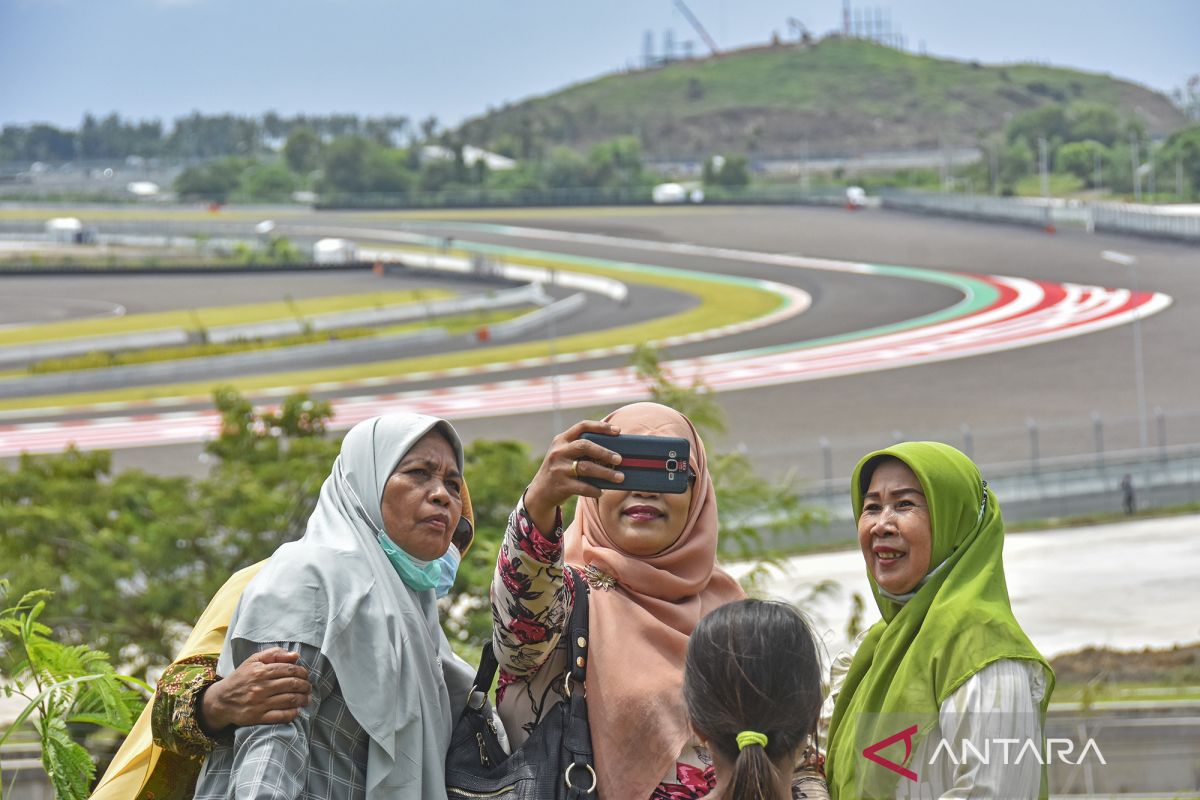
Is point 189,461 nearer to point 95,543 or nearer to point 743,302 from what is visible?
point 95,543

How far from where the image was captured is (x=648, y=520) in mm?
3199

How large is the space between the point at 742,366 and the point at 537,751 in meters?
29.2

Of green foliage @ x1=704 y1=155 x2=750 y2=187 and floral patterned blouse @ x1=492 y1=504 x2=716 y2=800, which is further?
green foliage @ x1=704 y1=155 x2=750 y2=187

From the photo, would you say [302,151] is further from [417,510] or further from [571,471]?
[571,471]

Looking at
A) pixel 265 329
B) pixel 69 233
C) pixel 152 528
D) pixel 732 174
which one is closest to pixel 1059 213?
pixel 732 174

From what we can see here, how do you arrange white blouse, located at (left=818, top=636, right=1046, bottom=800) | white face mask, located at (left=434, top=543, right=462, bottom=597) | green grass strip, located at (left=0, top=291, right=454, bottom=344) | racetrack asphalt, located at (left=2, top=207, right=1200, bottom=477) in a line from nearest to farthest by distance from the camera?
1. white blouse, located at (left=818, top=636, right=1046, bottom=800)
2. white face mask, located at (left=434, top=543, right=462, bottom=597)
3. racetrack asphalt, located at (left=2, top=207, right=1200, bottom=477)
4. green grass strip, located at (left=0, top=291, right=454, bottom=344)

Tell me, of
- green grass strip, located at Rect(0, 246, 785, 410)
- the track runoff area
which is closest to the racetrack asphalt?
the track runoff area

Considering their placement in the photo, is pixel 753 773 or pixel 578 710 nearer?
pixel 753 773

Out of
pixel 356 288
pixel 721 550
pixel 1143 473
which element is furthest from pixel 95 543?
pixel 356 288

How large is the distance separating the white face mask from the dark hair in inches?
32.3

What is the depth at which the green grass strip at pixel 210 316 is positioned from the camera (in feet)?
132

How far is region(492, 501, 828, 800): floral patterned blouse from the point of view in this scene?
3.00 metres

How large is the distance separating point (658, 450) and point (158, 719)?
1.14m

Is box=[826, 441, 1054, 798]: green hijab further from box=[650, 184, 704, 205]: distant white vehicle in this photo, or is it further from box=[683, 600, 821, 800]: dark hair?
box=[650, 184, 704, 205]: distant white vehicle
